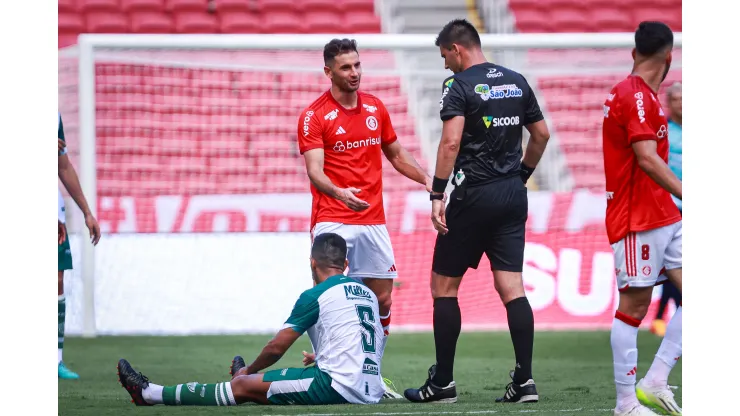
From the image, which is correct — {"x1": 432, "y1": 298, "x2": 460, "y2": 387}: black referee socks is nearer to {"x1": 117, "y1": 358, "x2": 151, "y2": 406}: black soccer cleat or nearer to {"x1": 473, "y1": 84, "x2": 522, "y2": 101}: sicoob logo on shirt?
{"x1": 473, "y1": 84, "x2": 522, "y2": 101}: sicoob logo on shirt

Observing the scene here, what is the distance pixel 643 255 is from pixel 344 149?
81.3 inches

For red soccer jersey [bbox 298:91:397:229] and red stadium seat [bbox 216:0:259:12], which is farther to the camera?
red stadium seat [bbox 216:0:259:12]

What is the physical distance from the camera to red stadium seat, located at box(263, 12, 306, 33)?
1503 cm

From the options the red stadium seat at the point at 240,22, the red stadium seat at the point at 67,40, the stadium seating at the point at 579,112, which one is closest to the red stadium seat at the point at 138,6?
the red stadium seat at the point at 67,40

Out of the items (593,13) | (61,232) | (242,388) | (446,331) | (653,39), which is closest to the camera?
(653,39)

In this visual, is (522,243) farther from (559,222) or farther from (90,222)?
(559,222)

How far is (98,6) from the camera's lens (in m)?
14.9

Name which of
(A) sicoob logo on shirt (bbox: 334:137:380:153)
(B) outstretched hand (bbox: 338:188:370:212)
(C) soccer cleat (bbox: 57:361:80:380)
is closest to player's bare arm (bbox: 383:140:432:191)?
(A) sicoob logo on shirt (bbox: 334:137:380:153)

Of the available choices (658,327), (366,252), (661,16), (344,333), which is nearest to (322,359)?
(344,333)

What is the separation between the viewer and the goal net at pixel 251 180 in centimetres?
1037

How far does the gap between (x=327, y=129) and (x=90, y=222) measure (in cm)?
202

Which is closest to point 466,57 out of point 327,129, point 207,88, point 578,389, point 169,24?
point 327,129

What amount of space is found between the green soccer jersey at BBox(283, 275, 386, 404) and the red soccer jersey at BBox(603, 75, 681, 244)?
4.26ft

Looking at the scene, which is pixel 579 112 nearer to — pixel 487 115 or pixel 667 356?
pixel 487 115
